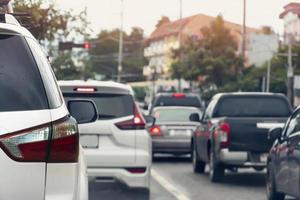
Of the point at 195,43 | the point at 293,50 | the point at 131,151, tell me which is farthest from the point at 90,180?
the point at 195,43

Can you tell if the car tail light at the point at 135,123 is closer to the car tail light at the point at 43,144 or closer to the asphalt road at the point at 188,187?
the asphalt road at the point at 188,187

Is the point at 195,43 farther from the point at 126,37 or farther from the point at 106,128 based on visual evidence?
the point at 106,128

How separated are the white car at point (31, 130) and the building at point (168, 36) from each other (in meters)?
110

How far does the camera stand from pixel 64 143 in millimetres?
5070

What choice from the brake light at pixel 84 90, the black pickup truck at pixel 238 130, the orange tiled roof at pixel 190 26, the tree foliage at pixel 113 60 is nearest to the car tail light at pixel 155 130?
the black pickup truck at pixel 238 130

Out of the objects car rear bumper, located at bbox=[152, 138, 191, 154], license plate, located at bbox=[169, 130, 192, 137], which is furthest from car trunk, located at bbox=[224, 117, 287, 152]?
license plate, located at bbox=[169, 130, 192, 137]

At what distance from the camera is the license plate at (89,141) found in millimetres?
11423

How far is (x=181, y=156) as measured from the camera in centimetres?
2569

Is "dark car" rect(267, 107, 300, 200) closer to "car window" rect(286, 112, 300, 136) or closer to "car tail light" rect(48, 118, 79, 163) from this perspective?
"car window" rect(286, 112, 300, 136)

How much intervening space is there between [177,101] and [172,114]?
4.66 metres

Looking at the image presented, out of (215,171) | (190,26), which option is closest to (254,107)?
(215,171)

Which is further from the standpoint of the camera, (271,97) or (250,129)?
(271,97)

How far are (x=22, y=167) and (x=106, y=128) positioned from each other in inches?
255

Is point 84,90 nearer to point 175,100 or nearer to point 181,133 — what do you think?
point 181,133
